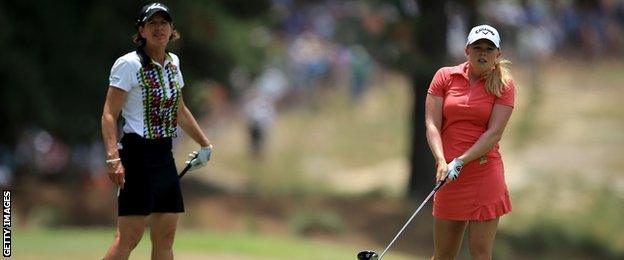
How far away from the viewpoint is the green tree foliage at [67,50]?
19453 mm

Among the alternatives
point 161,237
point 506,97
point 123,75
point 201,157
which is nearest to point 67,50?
point 201,157

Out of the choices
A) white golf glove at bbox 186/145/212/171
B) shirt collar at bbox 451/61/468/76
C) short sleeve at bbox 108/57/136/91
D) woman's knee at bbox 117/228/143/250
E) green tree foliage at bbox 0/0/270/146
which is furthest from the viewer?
green tree foliage at bbox 0/0/270/146

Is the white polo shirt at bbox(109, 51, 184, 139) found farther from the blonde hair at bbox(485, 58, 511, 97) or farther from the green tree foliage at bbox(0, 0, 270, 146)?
the green tree foliage at bbox(0, 0, 270, 146)

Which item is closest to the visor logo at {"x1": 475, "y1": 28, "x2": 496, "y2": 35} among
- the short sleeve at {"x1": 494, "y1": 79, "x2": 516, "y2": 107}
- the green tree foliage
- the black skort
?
the short sleeve at {"x1": 494, "y1": 79, "x2": 516, "y2": 107}

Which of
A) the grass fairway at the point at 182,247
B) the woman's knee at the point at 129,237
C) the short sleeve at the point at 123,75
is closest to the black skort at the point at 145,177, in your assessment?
the woman's knee at the point at 129,237

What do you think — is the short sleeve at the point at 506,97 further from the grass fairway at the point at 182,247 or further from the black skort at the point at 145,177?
the grass fairway at the point at 182,247

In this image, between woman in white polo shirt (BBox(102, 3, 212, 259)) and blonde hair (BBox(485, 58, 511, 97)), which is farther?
blonde hair (BBox(485, 58, 511, 97))

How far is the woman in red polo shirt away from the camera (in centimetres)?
771

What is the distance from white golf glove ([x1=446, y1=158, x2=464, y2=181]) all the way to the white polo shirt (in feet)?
5.70

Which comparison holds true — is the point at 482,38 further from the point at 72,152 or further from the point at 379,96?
the point at 379,96

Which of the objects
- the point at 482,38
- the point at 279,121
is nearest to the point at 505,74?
the point at 482,38

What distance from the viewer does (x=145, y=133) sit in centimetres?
758

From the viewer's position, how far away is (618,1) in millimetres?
28359

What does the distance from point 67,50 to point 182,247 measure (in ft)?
22.1
